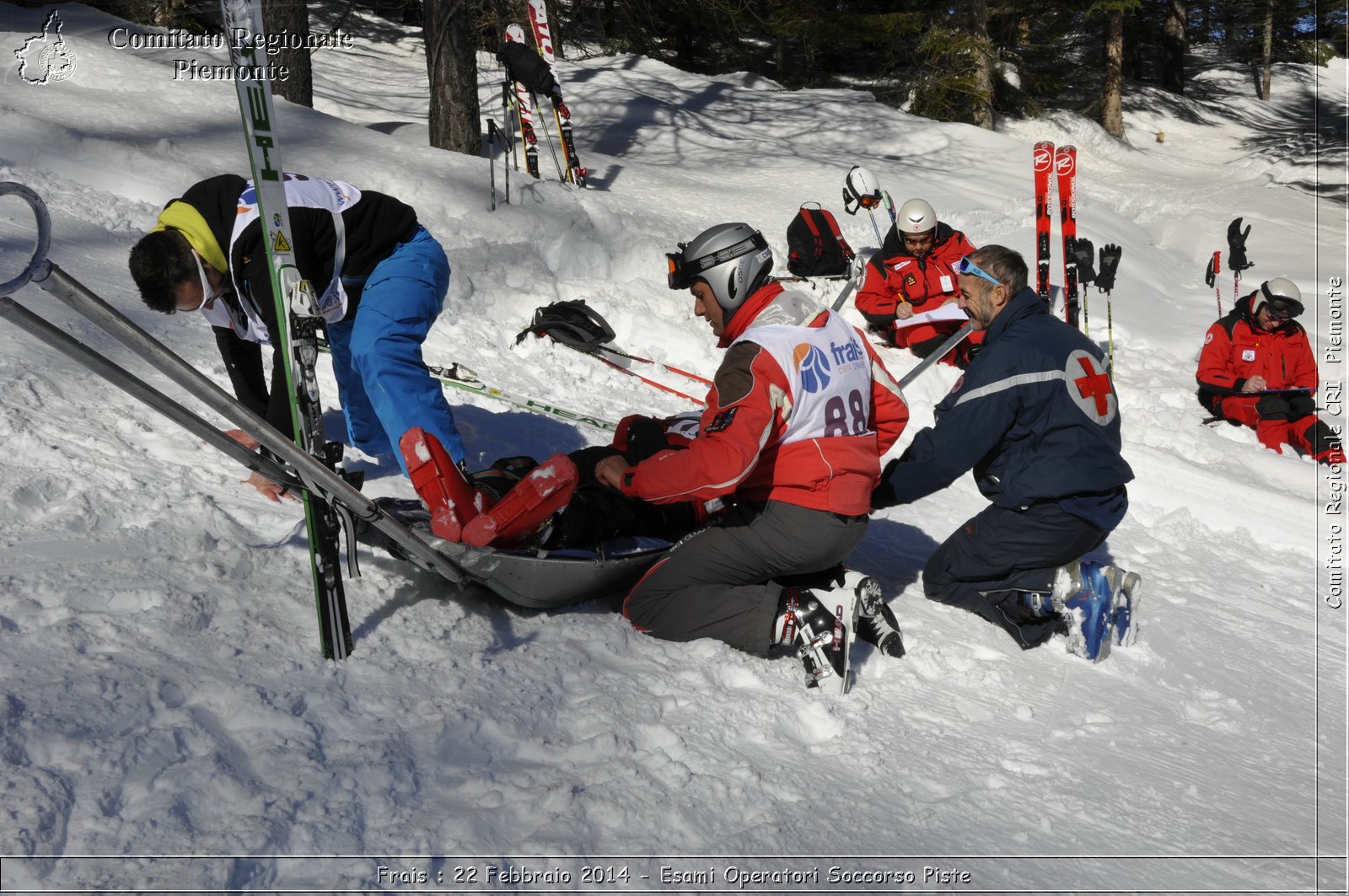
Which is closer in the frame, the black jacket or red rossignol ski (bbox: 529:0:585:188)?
the black jacket

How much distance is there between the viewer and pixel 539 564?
10.4 feet

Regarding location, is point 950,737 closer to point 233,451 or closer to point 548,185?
point 233,451

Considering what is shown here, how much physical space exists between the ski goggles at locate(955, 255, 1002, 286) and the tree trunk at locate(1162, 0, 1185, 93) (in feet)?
75.7

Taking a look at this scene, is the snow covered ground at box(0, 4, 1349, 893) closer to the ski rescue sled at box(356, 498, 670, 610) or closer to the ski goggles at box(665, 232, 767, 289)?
the ski rescue sled at box(356, 498, 670, 610)

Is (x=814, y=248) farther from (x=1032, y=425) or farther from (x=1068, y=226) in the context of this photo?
(x=1032, y=425)

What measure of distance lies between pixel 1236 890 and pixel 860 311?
5.86 metres

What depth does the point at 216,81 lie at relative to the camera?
8422 millimetres

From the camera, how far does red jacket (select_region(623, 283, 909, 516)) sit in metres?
3.09

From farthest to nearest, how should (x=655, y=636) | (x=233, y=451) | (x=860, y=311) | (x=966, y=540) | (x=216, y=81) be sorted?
1. (x=216, y=81)
2. (x=860, y=311)
3. (x=966, y=540)
4. (x=655, y=636)
5. (x=233, y=451)

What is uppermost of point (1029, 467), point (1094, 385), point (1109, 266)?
point (1094, 385)

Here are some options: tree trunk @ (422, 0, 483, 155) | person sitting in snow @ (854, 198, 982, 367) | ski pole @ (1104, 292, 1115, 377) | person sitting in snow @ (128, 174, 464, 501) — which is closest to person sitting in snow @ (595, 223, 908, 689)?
person sitting in snow @ (128, 174, 464, 501)

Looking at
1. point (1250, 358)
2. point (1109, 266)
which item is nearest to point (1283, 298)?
point (1250, 358)

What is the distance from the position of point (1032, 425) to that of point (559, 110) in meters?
6.91

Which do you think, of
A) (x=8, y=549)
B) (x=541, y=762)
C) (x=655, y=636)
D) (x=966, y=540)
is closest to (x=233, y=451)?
(x=8, y=549)
